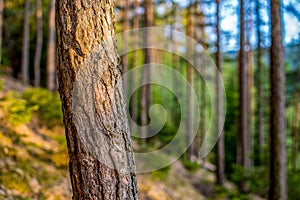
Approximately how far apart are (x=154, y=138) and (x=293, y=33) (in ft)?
30.6

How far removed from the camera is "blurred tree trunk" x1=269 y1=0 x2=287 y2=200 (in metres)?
7.85

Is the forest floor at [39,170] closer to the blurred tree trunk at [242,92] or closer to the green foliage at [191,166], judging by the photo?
the blurred tree trunk at [242,92]

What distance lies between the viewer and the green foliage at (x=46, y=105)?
919 cm

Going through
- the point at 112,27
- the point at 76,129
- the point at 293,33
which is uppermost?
the point at 293,33

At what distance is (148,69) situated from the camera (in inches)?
722

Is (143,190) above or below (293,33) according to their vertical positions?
below

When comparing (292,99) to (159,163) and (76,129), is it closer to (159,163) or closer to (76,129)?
(159,163)

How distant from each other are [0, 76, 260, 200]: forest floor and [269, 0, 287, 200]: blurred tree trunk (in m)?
3.90

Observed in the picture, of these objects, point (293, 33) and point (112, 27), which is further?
point (293, 33)

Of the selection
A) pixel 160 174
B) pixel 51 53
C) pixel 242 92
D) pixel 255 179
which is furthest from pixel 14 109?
pixel 51 53

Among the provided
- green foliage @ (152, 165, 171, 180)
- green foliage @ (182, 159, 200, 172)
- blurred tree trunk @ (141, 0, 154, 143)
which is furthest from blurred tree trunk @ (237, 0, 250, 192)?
blurred tree trunk @ (141, 0, 154, 143)

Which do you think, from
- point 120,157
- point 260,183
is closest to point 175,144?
point 260,183

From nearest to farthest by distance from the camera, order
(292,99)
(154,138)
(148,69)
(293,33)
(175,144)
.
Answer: (293,33) → (148,69) → (154,138) → (292,99) → (175,144)

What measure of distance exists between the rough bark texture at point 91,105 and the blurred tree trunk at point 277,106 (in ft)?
16.6
